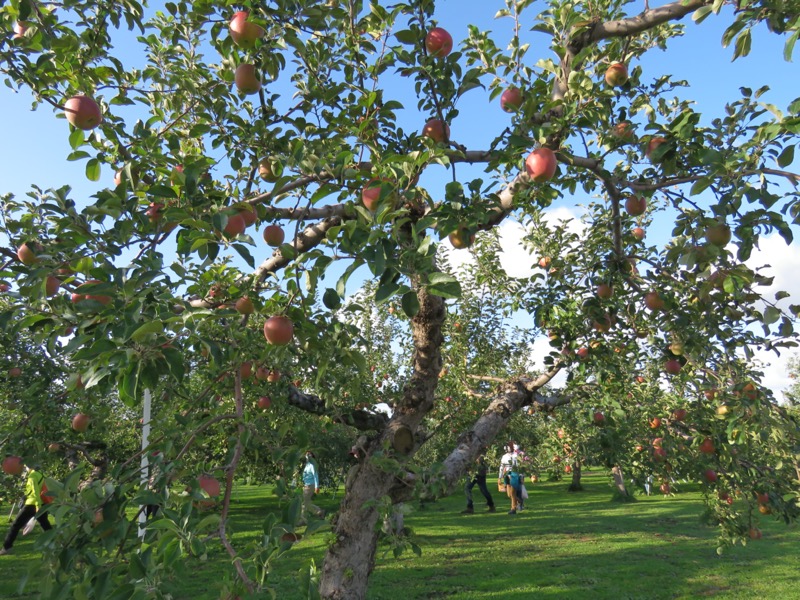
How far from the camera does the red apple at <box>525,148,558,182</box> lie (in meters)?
2.23

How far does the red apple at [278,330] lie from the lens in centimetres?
227

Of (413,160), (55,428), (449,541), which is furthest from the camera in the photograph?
(449,541)

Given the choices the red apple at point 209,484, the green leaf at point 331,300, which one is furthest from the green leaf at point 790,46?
the red apple at point 209,484

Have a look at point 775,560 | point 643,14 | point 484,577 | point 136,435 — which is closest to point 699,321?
point 643,14

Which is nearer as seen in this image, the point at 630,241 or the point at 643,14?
the point at 643,14

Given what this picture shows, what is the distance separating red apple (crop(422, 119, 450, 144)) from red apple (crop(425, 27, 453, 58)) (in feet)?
1.01

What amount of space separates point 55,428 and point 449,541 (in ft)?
25.7

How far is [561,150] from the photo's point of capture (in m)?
2.55

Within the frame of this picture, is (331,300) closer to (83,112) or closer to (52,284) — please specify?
(83,112)

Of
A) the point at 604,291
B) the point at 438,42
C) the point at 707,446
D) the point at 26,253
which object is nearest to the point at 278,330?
the point at 438,42

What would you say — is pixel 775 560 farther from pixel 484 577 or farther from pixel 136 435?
pixel 136 435

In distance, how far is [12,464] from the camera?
4.10 metres

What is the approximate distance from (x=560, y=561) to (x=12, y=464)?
8119mm

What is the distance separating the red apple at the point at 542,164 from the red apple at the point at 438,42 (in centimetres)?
71
